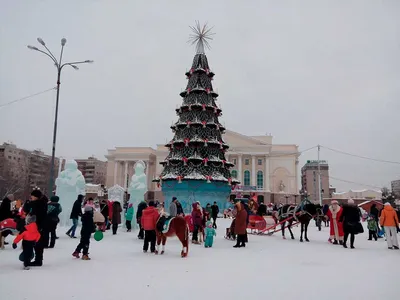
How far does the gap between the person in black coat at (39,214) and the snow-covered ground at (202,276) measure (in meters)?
0.29

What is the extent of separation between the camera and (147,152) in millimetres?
75812

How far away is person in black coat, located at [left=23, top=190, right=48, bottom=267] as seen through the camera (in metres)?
7.59

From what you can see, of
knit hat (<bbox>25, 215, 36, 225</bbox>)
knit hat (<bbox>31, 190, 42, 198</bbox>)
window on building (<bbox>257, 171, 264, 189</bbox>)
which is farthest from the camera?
window on building (<bbox>257, 171, 264, 189</bbox>)

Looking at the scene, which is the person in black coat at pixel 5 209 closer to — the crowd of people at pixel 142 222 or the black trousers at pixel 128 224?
the crowd of people at pixel 142 222

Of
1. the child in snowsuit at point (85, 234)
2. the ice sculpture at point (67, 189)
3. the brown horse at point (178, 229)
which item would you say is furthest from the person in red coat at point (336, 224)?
the ice sculpture at point (67, 189)

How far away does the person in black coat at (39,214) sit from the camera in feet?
24.9

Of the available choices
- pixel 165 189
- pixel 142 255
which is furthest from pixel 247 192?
pixel 142 255

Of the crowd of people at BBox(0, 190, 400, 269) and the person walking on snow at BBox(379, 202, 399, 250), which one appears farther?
the person walking on snow at BBox(379, 202, 399, 250)

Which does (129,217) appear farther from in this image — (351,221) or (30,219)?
(351,221)

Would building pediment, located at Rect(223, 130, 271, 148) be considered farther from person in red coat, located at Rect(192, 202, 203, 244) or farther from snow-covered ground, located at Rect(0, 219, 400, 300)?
snow-covered ground, located at Rect(0, 219, 400, 300)

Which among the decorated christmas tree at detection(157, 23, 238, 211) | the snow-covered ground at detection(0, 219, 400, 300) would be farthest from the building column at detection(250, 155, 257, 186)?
the snow-covered ground at detection(0, 219, 400, 300)

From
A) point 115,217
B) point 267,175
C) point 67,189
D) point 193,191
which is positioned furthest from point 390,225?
point 267,175

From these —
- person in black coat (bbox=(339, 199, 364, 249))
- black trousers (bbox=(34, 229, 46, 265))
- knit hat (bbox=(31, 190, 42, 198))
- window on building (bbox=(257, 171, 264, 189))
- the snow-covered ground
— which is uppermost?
window on building (bbox=(257, 171, 264, 189))

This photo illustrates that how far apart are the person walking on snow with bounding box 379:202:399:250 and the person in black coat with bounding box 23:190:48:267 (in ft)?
38.9
